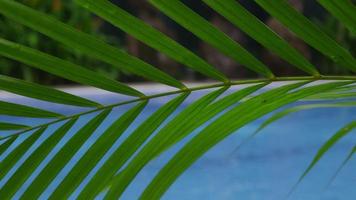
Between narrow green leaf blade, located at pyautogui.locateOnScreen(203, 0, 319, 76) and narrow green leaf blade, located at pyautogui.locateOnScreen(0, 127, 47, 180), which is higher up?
narrow green leaf blade, located at pyautogui.locateOnScreen(203, 0, 319, 76)

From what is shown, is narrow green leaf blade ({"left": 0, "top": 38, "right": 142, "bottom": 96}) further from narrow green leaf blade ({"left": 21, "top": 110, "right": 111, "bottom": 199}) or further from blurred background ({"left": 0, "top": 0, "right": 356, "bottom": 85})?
blurred background ({"left": 0, "top": 0, "right": 356, "bottom": 85})

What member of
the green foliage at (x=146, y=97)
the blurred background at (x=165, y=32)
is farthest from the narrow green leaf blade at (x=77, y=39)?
the blurred background at (x=165, y=32)

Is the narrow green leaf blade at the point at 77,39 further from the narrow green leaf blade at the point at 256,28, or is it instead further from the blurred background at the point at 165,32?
the blurred background at the point at 165,32

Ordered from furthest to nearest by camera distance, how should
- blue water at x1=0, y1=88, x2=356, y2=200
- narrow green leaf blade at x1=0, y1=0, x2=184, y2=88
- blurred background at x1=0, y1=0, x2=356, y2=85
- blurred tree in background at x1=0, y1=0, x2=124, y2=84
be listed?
blurred background at x1=0, y1=0, x2=356, y2=85, blurred tree in background at x1=0, y1=0, x2=124, y2=84, blue water at x1=0, y1=88, x2=356, y2=200, narrow green leaf blade at x1=0, y1=0, x2=184, y2=88

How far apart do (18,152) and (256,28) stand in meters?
0.20

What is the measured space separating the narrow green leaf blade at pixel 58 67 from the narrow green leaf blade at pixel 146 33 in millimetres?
41

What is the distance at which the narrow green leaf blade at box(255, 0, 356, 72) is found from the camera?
467 millimetres

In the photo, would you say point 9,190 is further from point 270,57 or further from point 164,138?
point 270,57

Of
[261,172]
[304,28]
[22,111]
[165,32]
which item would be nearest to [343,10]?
[304,28]

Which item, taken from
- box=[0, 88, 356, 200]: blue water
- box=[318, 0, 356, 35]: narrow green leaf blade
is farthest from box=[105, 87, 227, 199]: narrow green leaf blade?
box=[0, 88, 356, 200]: blue water

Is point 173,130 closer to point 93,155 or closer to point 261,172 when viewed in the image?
point 93,155

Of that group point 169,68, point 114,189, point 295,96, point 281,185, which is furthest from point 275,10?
point 169,68

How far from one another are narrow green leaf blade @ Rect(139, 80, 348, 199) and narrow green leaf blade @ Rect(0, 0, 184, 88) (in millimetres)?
44

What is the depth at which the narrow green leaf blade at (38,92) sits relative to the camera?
1.53 feet
